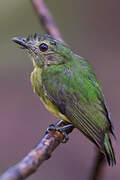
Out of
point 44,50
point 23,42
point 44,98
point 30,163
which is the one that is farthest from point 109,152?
point 30,163

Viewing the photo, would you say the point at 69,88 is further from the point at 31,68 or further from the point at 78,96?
the point at 31,68

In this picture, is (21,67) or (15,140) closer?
(15,140)

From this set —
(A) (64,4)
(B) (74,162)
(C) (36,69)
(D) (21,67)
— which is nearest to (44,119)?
(B) (74,162)

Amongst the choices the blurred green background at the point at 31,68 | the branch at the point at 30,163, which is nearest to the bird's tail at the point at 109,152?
the branch at the point at 30,163

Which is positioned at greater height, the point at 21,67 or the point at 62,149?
the point at 21,67

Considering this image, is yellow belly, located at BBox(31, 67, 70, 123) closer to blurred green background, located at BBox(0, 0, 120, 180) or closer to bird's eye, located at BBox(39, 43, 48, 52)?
bird's eye, located at BBox(39, 43, 48, 52)

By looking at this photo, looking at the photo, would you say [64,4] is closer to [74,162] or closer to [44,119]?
[44,119]

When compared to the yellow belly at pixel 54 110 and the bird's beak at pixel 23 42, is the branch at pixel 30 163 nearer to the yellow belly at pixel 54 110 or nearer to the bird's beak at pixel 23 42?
the yellow belly at pixel 54 110

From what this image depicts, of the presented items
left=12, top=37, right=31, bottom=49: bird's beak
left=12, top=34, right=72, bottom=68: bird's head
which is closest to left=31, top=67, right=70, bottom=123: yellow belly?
left=12, top=34, right=72, bottom=68: bird's head
